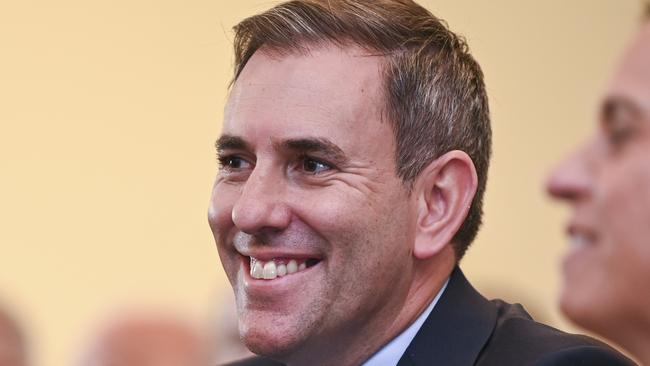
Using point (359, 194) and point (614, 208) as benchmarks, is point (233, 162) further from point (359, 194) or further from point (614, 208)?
point (614, 208)

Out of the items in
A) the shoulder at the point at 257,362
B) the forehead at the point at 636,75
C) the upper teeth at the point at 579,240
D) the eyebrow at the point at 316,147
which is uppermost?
the forehead at the point at 636,75

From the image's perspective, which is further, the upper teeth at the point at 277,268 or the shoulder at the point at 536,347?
the upper teeth at the point at 277,268

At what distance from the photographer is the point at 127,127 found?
712cm

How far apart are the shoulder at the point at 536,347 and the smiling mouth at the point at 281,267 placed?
447 mm

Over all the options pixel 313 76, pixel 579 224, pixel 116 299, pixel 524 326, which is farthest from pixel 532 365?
pixel 116 299

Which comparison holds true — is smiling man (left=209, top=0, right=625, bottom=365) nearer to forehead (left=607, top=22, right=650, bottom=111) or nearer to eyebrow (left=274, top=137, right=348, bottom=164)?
eyebrow (left=274, top=137, right=348, bottom=164)

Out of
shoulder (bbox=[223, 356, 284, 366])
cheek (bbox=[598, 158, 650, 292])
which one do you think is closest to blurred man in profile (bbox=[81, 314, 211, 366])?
shoulder (bbox=[223, 356, 284, 366])

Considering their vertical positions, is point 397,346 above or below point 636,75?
below

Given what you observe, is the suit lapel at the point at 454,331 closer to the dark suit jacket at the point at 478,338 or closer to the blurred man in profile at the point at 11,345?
the dark suit jacket at the point at 478,338

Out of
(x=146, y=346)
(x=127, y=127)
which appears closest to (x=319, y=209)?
(x=146, y=346)

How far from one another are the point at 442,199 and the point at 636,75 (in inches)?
52.1

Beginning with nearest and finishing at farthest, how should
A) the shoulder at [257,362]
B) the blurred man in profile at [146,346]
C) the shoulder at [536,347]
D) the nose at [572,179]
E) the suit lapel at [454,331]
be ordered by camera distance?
1. the nose at [572,179]
2. the shoulder at [536,347]
3. the suit lapel at [454,331]
4. the shoulder at [257,362]
5. the blurred man in profile at [146,346]

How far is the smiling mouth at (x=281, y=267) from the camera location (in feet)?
10.4

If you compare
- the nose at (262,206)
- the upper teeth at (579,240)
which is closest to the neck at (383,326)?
the nose at (262,206)
